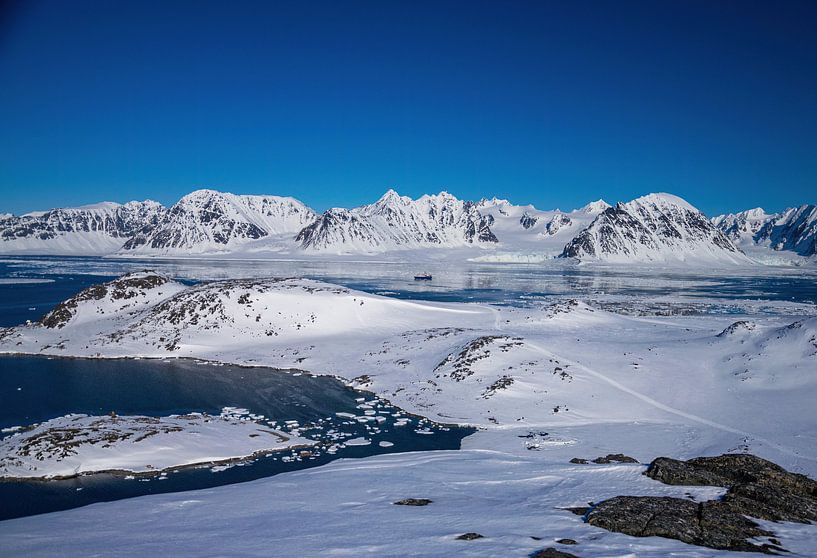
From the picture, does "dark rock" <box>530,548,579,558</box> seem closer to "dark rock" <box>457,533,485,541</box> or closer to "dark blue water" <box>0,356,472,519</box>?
"dark rock" <box>457,533,485,541</box>

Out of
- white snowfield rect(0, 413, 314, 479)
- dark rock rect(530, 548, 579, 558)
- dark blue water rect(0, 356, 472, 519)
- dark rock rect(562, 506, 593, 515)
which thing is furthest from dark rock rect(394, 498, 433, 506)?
white snowfield rect(0, 413, 314, 479)

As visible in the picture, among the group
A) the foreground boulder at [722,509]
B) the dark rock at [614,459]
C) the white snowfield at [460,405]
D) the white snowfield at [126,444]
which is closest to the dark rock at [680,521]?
the foreground boulder at [722,509]

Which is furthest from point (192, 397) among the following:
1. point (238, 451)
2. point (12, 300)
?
point (12, 300)

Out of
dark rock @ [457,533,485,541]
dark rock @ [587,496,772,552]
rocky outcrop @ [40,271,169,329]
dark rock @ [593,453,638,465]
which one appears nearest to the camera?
dark rock @ [587,496,772,552]

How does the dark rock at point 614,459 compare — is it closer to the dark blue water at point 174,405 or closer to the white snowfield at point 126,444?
the dark blue water at point 174,405

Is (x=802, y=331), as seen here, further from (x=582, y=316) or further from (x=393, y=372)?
(x=393, y=372)

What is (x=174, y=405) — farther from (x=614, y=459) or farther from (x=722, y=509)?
(x=722, y=509)

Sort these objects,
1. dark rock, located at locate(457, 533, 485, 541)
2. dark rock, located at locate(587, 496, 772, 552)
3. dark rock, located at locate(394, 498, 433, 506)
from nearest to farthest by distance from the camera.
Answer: dark rock, located at locate(587, 496, 772, 552) → dark rock, located at locate(457, 533, 485, 541) → dark rock, located at locate(394, 498, 433, 506)
